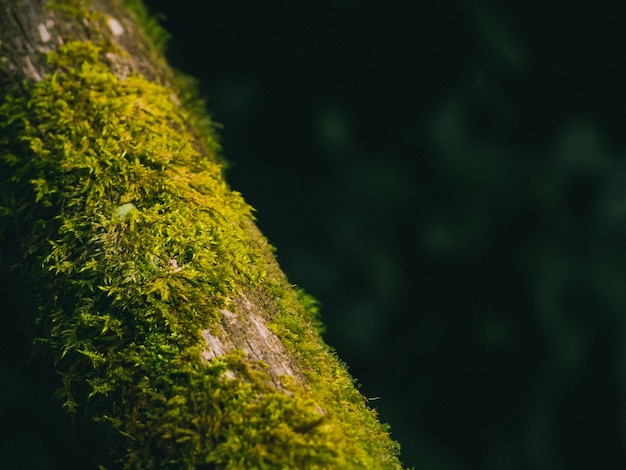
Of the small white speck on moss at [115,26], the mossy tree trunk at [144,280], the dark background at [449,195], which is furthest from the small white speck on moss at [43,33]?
the dark background at [449,195]

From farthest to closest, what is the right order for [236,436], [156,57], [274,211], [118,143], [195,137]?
[274,211]
[156,57]
[195,137]
[118,143]
[236,436]

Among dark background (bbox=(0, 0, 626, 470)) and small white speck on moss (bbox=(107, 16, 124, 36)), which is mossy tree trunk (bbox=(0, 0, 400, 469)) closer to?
small white speck on moss (bbox=(107, 16, 124, 36))

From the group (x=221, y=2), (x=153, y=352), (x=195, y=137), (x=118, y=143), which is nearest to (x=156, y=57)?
(x=195, y=137)

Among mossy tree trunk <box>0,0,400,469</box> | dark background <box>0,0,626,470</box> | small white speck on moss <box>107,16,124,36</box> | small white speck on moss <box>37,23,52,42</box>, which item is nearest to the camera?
mossy tree trunk <box>0,0,400,469</box>

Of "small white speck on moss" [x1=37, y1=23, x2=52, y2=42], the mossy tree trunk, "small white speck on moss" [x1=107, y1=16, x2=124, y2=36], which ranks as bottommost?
the mossy tree trunk

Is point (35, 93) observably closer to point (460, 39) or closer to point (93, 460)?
point (93, 460)

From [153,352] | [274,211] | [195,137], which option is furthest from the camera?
[274,211]

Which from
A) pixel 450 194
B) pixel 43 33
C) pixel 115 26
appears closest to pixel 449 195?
pixel 450 194

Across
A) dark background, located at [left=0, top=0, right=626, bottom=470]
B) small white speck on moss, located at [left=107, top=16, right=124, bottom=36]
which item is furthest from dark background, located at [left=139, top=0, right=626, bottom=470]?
small white speck on moss, located at [left=107, top=16, right=124, bottom=36]
